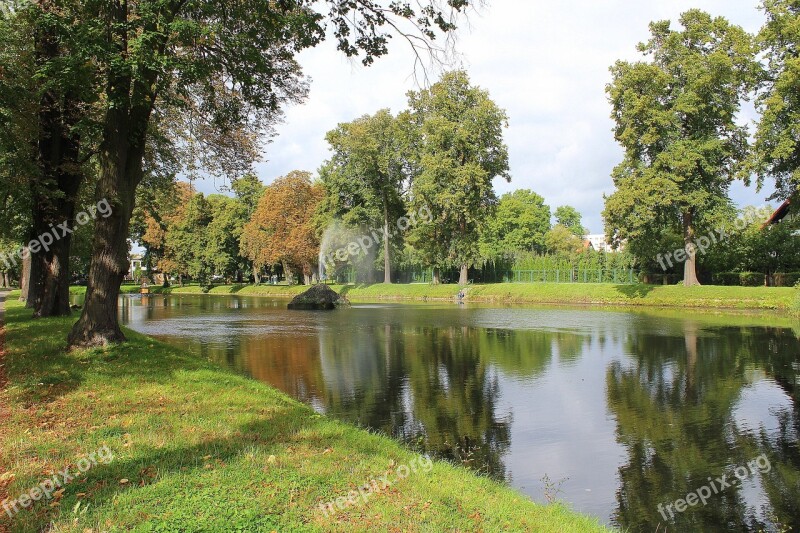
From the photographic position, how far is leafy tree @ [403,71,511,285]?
173 feet

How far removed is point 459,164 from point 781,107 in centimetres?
2604

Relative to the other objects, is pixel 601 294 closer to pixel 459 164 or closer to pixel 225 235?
pixel 459 164

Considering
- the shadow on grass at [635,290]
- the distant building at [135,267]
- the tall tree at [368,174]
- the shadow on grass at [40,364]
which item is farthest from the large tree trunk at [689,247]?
the distant building at [135,267]

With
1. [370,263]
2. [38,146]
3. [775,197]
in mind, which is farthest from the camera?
[370,263]

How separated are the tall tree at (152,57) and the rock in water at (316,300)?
93.9 feet

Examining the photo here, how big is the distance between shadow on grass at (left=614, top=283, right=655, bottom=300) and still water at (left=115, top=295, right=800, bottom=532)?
56.6 ft

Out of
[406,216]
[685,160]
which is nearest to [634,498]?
[685,160]

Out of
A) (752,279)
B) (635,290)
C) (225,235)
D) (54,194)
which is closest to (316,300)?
(635,290)

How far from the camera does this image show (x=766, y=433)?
973cm

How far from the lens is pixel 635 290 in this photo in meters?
43.9

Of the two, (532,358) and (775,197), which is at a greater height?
(775,197)

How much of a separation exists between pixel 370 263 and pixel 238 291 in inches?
809

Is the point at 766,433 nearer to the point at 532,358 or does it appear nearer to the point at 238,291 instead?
the point at 532,358

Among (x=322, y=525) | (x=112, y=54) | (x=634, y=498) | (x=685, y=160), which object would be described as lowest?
(x=634, y=498)
